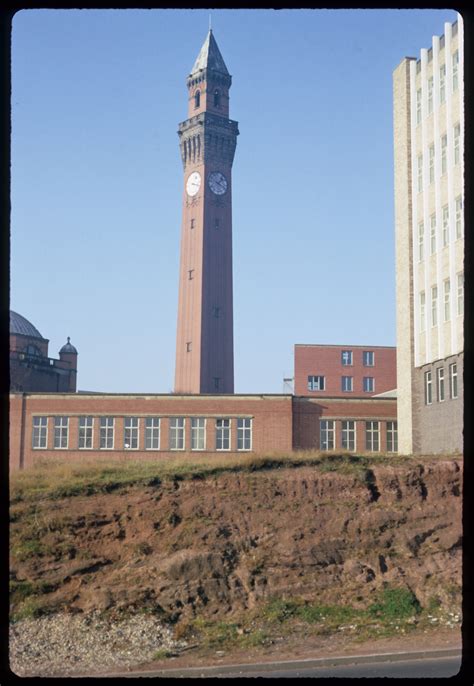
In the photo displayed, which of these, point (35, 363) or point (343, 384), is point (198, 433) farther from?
point (343, 384)

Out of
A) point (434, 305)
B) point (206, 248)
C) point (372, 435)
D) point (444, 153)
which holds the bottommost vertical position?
point (372, 435)

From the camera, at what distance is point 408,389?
41.8 m

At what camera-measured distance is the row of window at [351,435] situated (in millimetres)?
48969

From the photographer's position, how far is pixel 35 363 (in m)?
72.5

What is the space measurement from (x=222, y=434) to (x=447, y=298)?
603 inches

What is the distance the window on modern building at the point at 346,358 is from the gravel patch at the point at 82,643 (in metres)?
66.7

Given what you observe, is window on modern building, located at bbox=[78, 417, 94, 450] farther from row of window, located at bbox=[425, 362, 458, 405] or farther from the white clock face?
the white clock face

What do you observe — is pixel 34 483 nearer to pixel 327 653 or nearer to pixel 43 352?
pixel 327 653

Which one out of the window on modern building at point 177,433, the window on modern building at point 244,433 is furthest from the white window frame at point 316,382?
the window on modern building at point 177,433

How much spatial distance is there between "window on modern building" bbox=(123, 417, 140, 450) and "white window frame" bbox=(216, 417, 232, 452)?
168 inches

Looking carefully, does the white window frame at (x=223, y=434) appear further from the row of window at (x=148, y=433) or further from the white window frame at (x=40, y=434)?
the white window frame at (x=40, y=434)

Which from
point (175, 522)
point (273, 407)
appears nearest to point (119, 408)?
point (273, 407)

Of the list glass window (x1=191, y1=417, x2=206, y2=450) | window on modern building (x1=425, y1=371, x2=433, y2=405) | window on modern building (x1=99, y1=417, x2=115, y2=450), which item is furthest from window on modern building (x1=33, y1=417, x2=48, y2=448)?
window on modern building (x1=425, y1=371, x2=433, y2=405)

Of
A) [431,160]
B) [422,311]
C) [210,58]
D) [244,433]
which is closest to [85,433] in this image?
[244,433]
